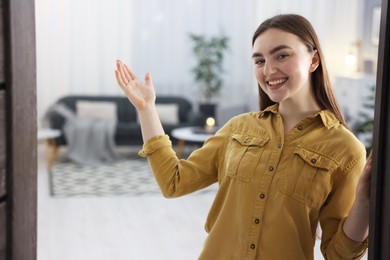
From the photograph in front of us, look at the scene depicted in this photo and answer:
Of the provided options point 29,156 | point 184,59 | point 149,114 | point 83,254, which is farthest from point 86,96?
point 29,156

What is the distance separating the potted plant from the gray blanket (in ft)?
4.76

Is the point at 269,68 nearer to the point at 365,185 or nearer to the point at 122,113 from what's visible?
the point at 365,185

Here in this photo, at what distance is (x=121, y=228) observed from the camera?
4832mm

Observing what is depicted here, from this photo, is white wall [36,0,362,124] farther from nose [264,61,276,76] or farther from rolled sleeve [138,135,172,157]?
nose [264,61,276,76]

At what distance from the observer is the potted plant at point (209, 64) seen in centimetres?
835

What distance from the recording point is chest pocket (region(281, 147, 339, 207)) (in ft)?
4.66

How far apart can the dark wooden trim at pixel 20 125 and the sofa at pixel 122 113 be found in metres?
6.67

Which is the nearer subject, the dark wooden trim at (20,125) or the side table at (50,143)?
the dark wooden trim at (20,125)

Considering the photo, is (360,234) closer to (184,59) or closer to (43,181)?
(43,181)

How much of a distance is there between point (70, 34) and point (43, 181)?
2562 mm

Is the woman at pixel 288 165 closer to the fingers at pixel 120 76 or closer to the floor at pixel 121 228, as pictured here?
the fingers at pixel 120 76

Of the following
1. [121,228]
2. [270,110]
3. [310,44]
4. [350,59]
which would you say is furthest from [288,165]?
[350,59]

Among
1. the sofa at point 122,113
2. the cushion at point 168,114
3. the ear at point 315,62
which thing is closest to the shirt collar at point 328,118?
the ear at point 315,62

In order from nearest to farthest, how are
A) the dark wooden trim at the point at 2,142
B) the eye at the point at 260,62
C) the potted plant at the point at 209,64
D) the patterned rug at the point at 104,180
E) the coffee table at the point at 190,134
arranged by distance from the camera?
the dark wooden trim at the point at 2,142, the eye at the point at 260,62, the patterned rug at the point at 104,180, the coffee table at the point at 190,134, the potted plant at the point at 209,64
